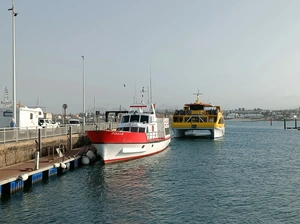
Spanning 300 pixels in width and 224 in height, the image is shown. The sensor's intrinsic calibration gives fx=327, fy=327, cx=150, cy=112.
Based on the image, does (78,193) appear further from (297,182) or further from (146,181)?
(297,182)

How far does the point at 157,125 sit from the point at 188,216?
21.1 meters

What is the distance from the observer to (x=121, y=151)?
2625 centimetres

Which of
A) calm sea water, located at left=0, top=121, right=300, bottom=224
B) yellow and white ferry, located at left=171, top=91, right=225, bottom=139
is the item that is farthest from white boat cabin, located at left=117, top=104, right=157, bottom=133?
yellow and white ferry, located at left=171, top=91, right=225, bottom=139

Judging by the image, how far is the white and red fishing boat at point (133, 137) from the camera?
82.7 feet

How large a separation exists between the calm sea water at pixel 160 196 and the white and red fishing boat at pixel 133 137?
1.35m

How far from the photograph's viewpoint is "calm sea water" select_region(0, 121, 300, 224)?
13.6 m

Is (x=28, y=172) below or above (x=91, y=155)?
above

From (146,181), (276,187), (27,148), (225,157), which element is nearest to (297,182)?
(276,187)

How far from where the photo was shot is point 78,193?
17.3 metres

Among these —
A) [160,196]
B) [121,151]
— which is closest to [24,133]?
[121,151]

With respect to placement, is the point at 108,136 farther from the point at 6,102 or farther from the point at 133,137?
the point at 6,102

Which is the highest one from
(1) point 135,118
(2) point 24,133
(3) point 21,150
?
(1) point 135,118

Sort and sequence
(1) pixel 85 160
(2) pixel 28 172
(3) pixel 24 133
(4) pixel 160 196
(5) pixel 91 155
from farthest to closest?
(5) pixel 91 155 < (1) pixel 85 160 < (3) pixel 24 133 < (2) pixel 28 172 < (4) pixel 160 196

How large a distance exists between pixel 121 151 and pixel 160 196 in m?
9.87
